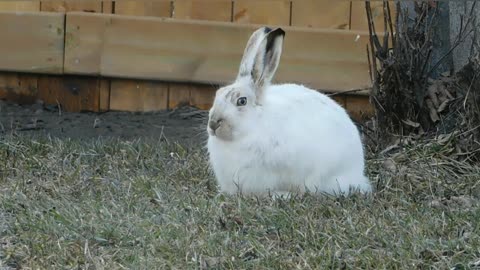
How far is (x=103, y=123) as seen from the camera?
21.5 feet

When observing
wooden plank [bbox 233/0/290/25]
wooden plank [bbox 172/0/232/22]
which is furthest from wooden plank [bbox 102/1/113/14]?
wooden plank [bbox 233/0/290/25]

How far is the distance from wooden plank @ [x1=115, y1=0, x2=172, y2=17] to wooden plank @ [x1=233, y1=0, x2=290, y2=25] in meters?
0.45

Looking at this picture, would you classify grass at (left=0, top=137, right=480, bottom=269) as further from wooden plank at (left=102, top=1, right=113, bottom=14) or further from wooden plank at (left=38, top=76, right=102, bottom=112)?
wooden plank at (left=102, top=1, right=113, bottom=14)

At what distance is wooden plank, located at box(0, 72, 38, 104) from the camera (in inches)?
270

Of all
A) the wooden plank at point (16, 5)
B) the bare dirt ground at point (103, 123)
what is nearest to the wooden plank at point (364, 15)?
the bare dirt ground at point (103, 123)

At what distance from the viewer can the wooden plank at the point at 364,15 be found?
664 centimetres

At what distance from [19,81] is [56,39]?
0.37 metres

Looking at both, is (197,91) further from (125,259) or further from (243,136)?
(125,259)

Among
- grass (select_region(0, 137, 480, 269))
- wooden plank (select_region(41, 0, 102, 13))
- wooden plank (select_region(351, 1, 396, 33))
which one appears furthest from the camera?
wooden plank (select_region(41, 0, 102, 13))

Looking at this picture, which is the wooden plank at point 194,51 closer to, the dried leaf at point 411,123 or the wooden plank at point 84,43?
the wooden plank at point 84,43

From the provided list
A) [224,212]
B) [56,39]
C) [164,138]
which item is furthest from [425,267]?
[56,39]

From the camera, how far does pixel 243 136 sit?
468cm

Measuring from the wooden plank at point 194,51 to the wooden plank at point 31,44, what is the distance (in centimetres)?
8

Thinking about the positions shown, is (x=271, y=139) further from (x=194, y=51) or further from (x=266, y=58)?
(x=194, y=51)
